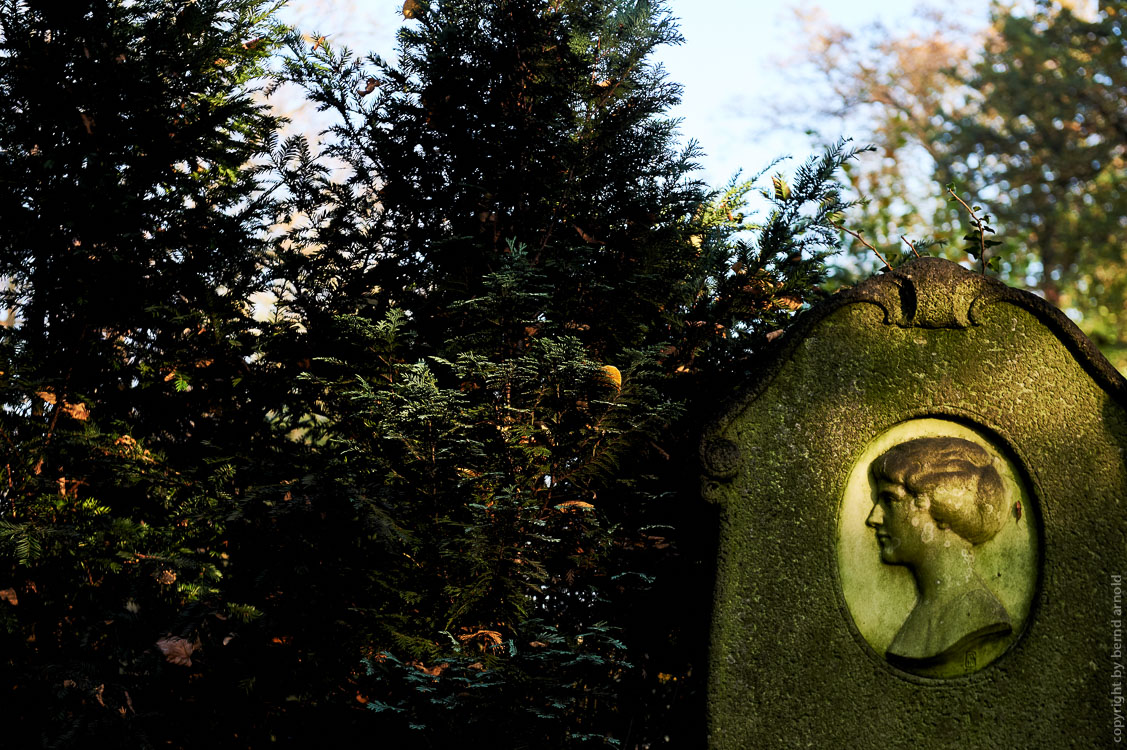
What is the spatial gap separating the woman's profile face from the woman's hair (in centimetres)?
3

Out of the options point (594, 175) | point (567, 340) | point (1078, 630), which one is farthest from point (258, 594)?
point (1078, 630)

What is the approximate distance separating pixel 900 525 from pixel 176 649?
2.46 meters

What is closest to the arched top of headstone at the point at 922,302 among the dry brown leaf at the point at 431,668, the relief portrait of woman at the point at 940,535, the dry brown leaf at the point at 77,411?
the relief portrait of woman at the point at 940,535

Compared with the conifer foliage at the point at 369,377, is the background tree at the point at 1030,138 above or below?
above

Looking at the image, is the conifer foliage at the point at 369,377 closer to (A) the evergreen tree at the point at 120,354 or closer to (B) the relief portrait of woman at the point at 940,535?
(A) the evergreen tree at the point at 120,354

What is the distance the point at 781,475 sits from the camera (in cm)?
285

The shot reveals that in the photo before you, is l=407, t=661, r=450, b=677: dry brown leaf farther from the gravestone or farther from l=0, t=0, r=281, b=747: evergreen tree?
the gravestone

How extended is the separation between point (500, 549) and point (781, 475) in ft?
3.39

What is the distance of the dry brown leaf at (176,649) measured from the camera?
3.05m

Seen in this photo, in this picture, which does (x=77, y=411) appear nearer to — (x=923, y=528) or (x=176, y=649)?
(x=176, y=649)

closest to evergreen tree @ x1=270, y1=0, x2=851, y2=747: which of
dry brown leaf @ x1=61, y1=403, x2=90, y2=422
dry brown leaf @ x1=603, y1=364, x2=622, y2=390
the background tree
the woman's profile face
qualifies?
dry brown leaf @ x1=603, y1=364, x2=622, y2=390

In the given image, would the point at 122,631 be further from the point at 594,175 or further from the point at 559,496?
the point at 594,175

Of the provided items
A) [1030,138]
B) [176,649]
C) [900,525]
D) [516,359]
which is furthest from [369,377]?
[1030,138]

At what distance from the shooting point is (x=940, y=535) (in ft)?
9.18
